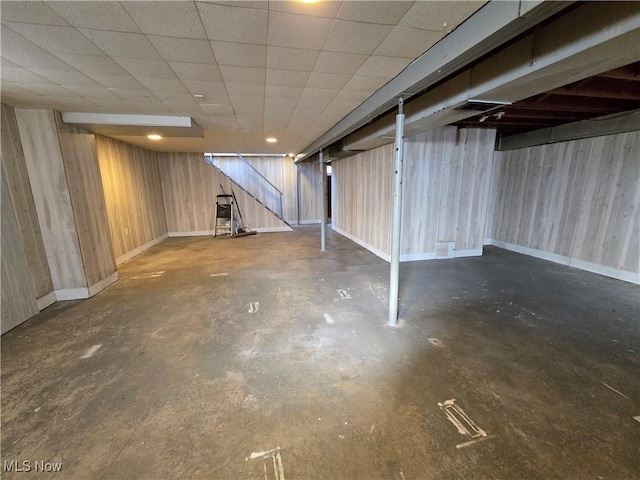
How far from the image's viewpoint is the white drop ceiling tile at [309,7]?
1380 mm

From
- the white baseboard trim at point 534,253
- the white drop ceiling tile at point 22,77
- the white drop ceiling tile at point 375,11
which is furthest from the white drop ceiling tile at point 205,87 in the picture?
the white baseboard trim at point 534,253

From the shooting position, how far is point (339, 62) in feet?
6.67

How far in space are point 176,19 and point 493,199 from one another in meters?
6.74

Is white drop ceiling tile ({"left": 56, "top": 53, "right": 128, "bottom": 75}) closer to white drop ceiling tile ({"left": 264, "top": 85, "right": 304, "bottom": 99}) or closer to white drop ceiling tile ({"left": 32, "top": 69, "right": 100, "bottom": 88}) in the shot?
white drop ceiling tile ({"left": 32, "top": 69, "right": 100, "bottom": 88})

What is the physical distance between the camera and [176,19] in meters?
1.49

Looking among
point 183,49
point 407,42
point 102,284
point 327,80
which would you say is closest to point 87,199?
point 102,284

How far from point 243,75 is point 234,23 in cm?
75

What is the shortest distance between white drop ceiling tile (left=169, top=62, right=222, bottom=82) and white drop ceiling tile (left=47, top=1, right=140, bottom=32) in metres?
0.50

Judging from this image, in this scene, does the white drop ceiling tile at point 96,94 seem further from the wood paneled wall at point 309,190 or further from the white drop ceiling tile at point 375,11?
the wood paneled wall at point 309,190

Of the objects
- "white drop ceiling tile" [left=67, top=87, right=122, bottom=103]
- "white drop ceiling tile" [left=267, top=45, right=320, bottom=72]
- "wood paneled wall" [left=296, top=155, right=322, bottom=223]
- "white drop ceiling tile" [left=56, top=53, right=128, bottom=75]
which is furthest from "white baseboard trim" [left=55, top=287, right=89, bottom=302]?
"wood paneled wall" [left=296, top=155, right=322, bottom=223]

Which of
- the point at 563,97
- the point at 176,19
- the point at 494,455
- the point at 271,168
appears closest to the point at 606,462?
the point at 494,455

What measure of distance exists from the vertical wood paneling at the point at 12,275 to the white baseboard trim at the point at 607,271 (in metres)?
7.93

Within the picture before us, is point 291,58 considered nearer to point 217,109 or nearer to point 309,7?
point 309,7

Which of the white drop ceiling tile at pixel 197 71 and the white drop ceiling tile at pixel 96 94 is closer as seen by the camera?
the white drop ceiling tile at pixel 197 71
